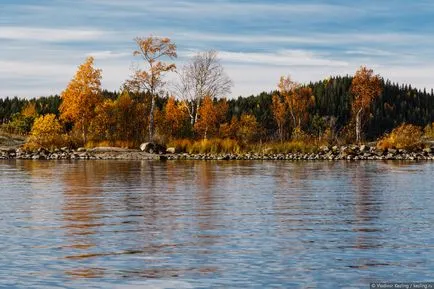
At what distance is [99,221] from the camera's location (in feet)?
44.2

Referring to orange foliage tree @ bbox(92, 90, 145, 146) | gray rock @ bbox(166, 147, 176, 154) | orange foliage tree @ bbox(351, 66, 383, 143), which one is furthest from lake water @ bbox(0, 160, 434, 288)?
orange foliage tree @ bbox(351, 66, 383, 143)

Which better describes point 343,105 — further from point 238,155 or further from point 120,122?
point 238,155

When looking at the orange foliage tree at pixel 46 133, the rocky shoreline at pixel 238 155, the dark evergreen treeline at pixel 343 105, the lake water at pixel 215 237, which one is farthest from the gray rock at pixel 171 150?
the dark evergreen treeline at pixel 343 105

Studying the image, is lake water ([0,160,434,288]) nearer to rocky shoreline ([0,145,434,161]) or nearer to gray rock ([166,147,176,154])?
rocky shoreline ([0,145,434,161])

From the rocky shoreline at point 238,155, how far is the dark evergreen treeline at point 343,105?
94150 millimetres

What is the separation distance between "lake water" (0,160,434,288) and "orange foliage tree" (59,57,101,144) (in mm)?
41230

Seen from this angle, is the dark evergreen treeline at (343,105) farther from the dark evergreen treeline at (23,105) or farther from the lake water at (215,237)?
the lake water at (215,237)

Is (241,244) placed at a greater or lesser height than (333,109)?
lesser

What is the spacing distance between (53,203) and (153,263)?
26.9ft

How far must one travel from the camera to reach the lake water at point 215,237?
834cm

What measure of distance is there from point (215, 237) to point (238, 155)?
135 feet

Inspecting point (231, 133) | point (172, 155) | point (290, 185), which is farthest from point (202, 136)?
point (290, 185)

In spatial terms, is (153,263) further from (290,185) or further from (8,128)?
(8,128)

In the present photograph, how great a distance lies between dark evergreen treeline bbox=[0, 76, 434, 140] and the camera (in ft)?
507
